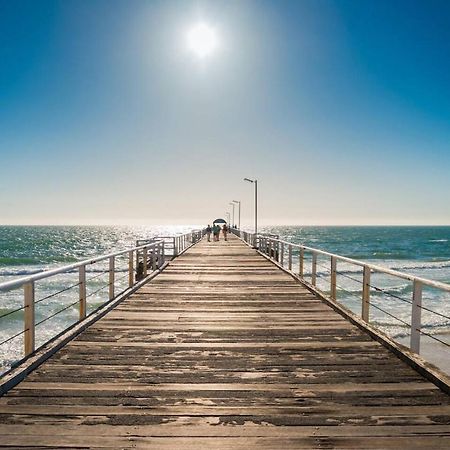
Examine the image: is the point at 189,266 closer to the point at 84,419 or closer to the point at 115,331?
the point at 115,331

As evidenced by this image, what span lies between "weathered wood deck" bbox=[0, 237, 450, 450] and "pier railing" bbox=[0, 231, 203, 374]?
2.00ft

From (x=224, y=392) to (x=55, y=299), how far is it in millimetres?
21214

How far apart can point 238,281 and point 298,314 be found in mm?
3878

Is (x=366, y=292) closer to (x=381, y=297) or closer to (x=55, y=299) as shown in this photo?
(x=381, y=297)

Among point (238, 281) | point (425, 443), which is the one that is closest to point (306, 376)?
point (425, 443)

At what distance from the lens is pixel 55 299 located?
2202 cm

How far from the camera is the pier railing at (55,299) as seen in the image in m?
4.26

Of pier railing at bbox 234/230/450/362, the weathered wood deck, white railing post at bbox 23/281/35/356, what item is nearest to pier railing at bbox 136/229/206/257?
pier railing at bbox 234/230/450/362

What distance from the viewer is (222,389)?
356cm

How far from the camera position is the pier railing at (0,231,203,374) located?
4258 mm

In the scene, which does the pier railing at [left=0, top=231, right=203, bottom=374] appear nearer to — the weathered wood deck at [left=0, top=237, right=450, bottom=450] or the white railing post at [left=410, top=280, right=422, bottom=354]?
the weathered wood deck at [left=0, top=237, right=450, bottom=450]

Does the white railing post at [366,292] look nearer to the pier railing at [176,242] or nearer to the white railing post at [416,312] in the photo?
the white railing post at [416,312]

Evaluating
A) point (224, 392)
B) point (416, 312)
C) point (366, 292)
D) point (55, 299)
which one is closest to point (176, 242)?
point (55, 299)

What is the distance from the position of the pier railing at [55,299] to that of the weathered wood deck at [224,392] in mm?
610
